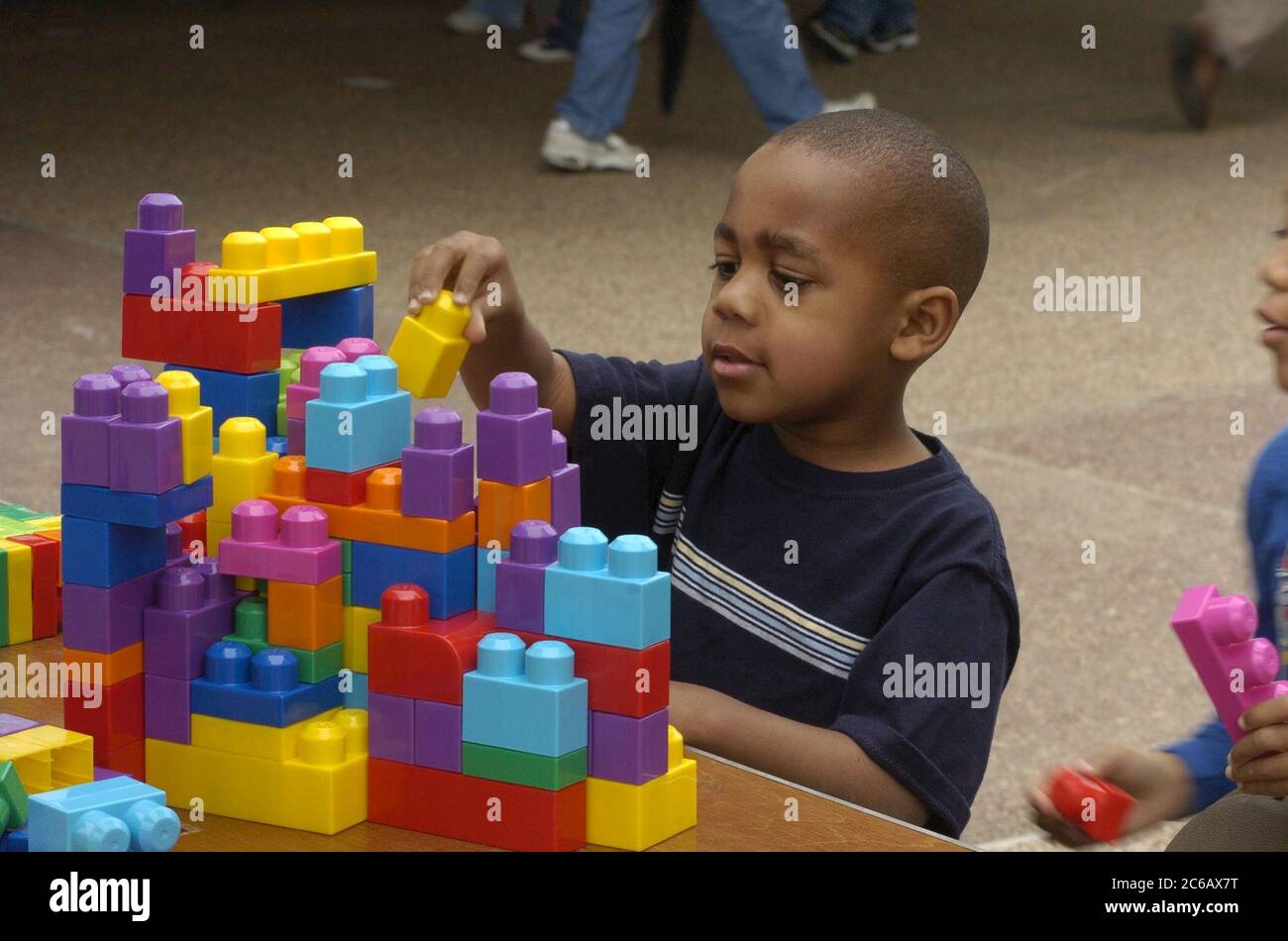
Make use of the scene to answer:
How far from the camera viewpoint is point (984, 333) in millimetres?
5625

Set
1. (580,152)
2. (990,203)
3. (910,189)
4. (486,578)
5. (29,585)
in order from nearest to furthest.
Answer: (486,578), (29,585), (910,189), (990,203), (580,152)

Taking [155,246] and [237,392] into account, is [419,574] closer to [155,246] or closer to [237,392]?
[237,392]

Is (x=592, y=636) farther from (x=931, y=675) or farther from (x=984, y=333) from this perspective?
(x=984, y=333)

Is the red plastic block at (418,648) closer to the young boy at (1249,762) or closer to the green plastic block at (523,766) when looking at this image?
the green plastic block at (523,766)

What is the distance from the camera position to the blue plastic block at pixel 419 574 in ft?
4.60

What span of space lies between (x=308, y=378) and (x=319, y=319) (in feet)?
0.85

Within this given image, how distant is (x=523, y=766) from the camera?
1.35 metres

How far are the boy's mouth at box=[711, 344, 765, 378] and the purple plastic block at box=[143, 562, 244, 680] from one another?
22.9 inches

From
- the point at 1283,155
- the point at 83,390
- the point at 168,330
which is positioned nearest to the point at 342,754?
the point at 83,390

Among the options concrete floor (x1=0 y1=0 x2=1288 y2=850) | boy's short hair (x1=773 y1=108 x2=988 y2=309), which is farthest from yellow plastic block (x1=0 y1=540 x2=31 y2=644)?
concrete floor (x1=0 y1=0 x2=1288 y2=850)

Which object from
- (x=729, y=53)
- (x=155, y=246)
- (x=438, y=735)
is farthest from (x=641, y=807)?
(x=729, y=53)

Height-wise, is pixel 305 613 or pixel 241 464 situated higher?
pixel 241 464

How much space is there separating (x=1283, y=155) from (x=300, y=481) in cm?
695

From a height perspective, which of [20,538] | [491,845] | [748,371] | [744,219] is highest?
[744,219]
